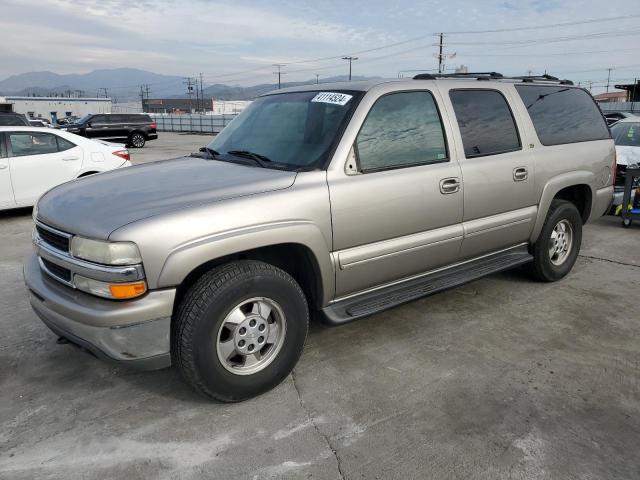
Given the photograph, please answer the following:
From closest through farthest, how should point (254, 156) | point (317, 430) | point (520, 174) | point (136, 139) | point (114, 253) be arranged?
point (114, 253) < point (317, 430) < point (254, 156) < point (520, 174) < point (136, 139)

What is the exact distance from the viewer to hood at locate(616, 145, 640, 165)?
807cm

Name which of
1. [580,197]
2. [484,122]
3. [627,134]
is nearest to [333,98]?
[484,122]

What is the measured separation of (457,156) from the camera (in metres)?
3.72

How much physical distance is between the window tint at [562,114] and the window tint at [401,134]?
49.3 inches

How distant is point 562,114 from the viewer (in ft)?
15.5

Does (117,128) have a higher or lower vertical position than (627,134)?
higher

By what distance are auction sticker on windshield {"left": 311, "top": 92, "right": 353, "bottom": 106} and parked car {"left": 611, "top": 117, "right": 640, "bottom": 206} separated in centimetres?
556

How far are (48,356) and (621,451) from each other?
3536 millimetres

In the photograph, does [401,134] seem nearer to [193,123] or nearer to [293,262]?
[293,262]

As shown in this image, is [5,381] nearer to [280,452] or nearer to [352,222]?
[280,452]

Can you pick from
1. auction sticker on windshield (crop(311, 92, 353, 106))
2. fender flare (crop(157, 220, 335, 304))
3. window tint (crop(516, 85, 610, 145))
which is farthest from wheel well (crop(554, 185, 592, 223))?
fender flare (crop(157, 220, 335, 304))

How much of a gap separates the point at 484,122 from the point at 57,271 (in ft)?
10.5

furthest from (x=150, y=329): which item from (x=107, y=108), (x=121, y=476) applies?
(x=107, y=108)

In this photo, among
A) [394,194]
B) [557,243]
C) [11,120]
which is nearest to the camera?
[394,194]
